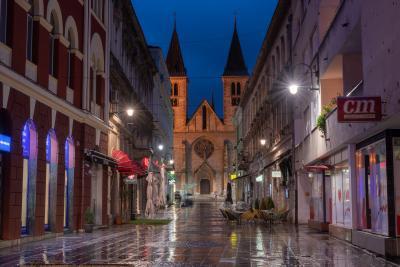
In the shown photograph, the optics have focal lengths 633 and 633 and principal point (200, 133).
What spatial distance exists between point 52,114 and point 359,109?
10.9 m

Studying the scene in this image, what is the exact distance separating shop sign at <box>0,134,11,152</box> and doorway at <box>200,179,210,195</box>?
9739 cm

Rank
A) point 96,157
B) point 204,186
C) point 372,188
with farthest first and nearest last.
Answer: point 204,186 → point 96,157 → point 372,188

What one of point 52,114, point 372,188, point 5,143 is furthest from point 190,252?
point 52,114

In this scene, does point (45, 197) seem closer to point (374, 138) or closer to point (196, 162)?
point (374, 138)

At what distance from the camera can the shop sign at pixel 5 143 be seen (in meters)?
16.6

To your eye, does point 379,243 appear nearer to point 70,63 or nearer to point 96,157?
point 96,157

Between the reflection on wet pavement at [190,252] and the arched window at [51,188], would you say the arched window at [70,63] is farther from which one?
the reflection on wet pavement at [190,252]

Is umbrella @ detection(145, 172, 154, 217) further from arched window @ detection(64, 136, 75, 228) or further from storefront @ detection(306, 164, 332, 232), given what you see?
arched window @ detection(64, 136, 75, 228)

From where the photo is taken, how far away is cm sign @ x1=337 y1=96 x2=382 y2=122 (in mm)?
14852

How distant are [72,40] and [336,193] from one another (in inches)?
462

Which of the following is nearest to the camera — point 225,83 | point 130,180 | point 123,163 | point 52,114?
point 52,114

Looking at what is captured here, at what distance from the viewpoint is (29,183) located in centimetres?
1969

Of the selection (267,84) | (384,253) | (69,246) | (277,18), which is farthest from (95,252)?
(267,84)

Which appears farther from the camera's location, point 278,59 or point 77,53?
point 278,59
